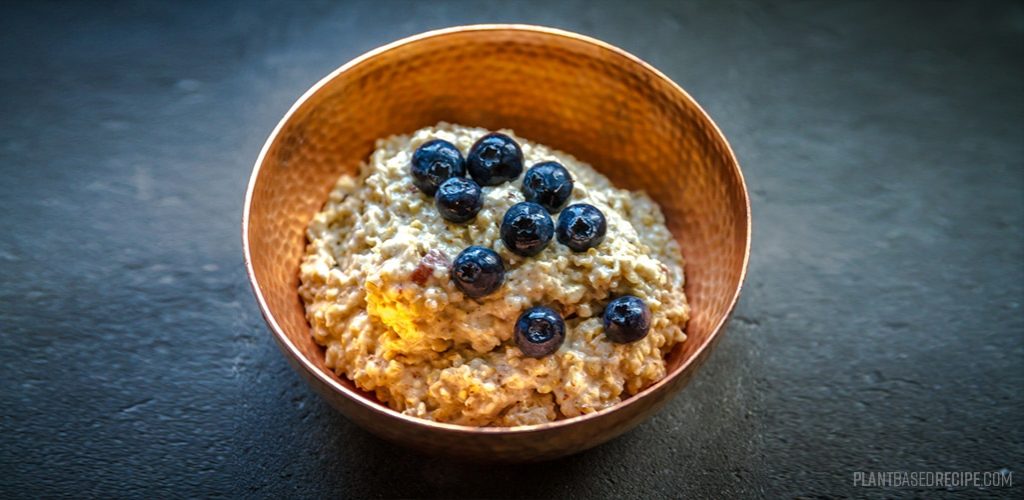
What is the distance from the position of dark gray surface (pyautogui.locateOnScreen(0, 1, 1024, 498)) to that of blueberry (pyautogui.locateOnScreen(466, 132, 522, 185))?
0.64 metres

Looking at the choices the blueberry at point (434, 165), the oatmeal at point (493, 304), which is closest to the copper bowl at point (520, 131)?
the oatmeal at point (493, 304)

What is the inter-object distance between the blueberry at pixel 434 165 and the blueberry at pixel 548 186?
163 mm

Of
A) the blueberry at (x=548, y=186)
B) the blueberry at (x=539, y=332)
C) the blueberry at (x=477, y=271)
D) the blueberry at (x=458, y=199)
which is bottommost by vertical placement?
the blueberry at (x=539, y=332)

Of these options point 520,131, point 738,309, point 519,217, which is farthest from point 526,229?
point 738,309

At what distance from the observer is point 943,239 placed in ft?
8.70

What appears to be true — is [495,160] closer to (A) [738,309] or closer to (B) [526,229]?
(B) [526,229]

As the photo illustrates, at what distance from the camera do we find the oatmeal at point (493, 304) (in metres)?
1.97

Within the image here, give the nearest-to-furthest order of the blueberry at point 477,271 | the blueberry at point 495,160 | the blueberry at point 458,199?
the blueberry at point 477,271, the blueberry at point 458,199, the blueberry at point 495,160

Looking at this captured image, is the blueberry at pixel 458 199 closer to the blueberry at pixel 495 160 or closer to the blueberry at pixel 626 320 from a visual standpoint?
the blueberry at pixel 495 160

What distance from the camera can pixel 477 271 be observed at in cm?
194

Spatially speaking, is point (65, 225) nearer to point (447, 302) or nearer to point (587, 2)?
point (447, 302)

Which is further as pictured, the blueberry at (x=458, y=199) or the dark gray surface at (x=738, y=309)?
the dark gray surface at (x=738, y=309)

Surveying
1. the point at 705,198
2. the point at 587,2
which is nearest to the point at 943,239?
the point at 705,198

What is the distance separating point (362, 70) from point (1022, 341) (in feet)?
5.73
